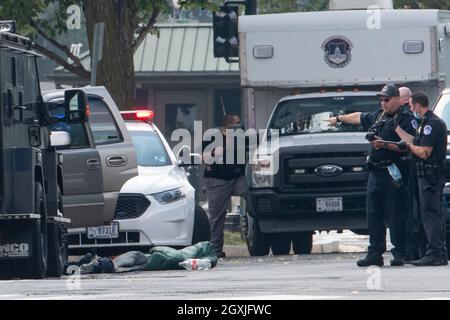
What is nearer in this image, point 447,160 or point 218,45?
point 447,160

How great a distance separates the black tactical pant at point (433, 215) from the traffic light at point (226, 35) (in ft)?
24.8

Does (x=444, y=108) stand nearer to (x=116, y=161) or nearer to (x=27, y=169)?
(x=116, y=161)

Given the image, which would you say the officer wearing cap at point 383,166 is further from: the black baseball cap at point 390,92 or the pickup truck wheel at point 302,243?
the pickup truck wheel at point 302,243

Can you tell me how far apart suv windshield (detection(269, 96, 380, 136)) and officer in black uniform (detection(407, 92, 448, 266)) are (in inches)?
172

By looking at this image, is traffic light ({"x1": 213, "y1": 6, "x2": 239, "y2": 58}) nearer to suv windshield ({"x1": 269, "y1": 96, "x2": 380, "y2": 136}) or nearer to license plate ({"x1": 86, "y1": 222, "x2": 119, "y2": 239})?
suv windshield ({"x1": 269, "y1": 96, "x2": 380, "y2": 136})

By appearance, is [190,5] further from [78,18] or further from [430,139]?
[430,139]

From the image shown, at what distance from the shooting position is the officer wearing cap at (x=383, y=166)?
53.8ft

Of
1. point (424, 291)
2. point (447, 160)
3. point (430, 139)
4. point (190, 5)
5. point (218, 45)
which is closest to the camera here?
point (424, 291)

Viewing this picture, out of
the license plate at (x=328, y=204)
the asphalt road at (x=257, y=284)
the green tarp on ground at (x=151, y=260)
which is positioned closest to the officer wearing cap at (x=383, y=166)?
the asphalt road at (x=257, y=284)

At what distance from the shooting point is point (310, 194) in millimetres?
20312

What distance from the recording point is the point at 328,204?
20.3 metres

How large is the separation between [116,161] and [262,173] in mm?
2831

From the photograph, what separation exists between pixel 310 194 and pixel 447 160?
2.84 metres

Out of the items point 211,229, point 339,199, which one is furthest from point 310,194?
point 211,229
